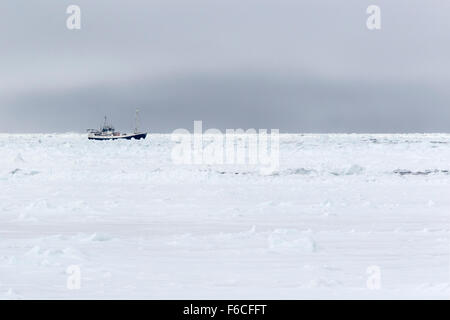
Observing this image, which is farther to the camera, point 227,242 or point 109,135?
point 109,135

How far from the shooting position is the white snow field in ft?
20.5

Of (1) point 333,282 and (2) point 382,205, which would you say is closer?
(1) point 333,282

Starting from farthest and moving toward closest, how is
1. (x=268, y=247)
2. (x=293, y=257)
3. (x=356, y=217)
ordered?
1. (x=356, y=217)
2. (x=268, y=247)
3. (x=293, y=257)

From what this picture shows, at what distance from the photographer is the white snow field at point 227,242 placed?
6.25 m

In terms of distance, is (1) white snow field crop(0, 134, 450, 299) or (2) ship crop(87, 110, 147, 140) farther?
(2) ship crop(87, 110, 147, 140)

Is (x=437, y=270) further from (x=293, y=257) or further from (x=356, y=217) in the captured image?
(x=356, y=217)

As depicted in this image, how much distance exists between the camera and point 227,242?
8898mm

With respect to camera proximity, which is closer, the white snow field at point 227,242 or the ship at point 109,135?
the white snow field at point 227,242

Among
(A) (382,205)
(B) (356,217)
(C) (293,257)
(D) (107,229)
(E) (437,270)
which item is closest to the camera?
(E) (437,270)
